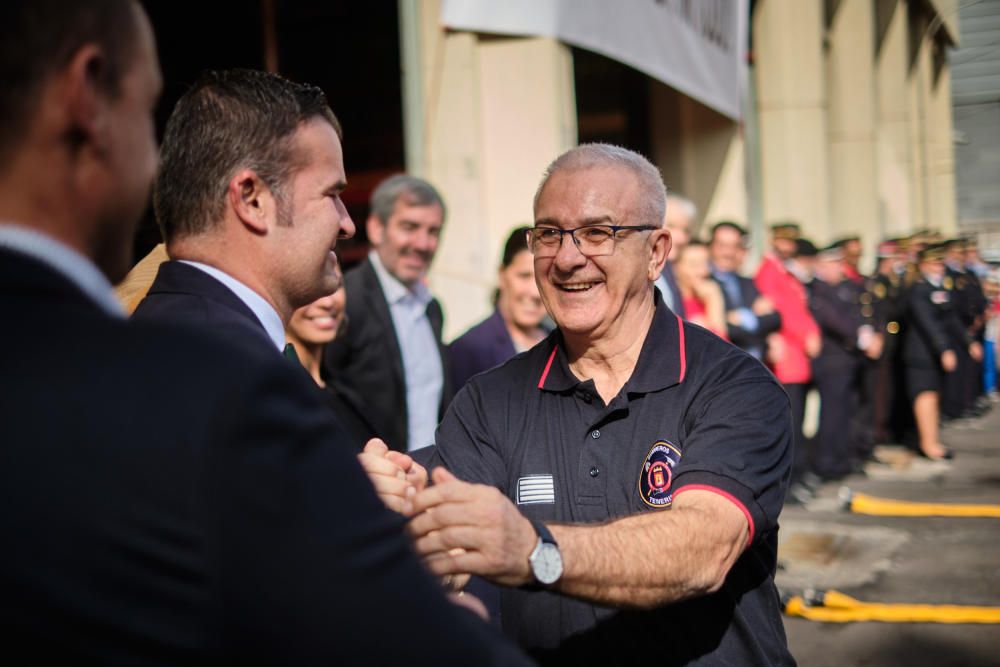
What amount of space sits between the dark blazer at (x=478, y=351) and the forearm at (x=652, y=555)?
3.48 metres

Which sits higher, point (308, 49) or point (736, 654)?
point (308, 49)

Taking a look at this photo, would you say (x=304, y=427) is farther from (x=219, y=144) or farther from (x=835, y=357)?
(x=835, y=357)

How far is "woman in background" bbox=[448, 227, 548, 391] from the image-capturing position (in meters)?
5.75

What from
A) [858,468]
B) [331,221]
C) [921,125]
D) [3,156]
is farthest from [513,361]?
[921,125]

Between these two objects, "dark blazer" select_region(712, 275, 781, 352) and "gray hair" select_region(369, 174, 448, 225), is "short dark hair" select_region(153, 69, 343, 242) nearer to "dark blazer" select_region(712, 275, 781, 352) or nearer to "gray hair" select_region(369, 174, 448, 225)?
"gray hair" select_region(369, 174, 448, 225)

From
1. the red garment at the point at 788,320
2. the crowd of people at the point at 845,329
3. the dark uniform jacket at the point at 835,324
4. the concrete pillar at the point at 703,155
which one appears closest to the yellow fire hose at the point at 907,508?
the crowd of people at the point at 845,329

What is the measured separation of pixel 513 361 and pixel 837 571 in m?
5.55

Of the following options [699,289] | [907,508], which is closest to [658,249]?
[699,289]

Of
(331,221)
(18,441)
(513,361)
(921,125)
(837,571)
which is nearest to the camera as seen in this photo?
(18,441)

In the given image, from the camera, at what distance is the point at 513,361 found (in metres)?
2.83

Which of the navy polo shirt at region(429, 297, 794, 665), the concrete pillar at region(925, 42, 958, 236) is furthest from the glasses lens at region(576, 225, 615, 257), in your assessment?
the concrete pillar at region(925, 42, 958, 236)

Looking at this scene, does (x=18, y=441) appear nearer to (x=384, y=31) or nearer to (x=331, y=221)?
(x=331, y=221)

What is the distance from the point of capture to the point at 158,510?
95 cm

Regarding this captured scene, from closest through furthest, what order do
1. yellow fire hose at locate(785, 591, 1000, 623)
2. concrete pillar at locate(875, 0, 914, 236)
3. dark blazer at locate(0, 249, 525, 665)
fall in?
dark blazer at locate(0, 249, 525, 665) < yellow fire hose at locate(785, 591, 1000, 623) < concrete pillar at locate(875, 0, 914, 236)
